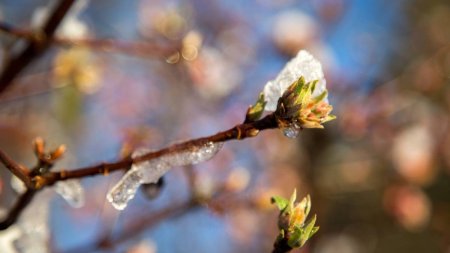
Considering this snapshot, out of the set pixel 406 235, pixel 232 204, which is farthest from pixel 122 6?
pixel 232 204

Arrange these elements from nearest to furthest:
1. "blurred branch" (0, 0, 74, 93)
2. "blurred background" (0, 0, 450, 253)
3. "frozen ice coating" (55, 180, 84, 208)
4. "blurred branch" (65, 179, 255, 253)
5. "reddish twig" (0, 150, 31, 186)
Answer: "reddish twig" (0, 150, 31, 186)
"frozen ice coating" (55, 180, 84, 208)
"blurred branch" (0, 0, 74, 93)
"blurred branch" (65, 179, 255, 253)
"blurred background" (0, 0, 450, 253)

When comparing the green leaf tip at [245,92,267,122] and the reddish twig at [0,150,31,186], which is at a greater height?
the reddish twig at [0,150,31,186]

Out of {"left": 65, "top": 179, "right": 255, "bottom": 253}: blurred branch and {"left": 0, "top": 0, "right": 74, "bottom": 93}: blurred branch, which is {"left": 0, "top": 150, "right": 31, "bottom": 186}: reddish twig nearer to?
{"left": 0, "top": 0, "right": 74, "bottom": 93}: blurred branch

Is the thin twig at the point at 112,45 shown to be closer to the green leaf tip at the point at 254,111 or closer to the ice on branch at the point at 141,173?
the ice on branch at the point at 141,173

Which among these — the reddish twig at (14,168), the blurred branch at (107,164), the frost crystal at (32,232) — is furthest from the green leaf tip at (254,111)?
the frost crystal at (32,232)

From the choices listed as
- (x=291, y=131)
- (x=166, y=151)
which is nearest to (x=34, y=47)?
(x=166, y=151)

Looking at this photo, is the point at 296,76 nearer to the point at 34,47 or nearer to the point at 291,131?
the point at 291,131

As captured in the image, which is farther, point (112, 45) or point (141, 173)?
point (112, 45)

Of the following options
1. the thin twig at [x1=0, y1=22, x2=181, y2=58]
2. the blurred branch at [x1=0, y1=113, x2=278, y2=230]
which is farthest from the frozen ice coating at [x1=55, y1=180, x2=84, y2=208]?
the thin twig at [x1=0, y1=22, x2=181, y2=58]
